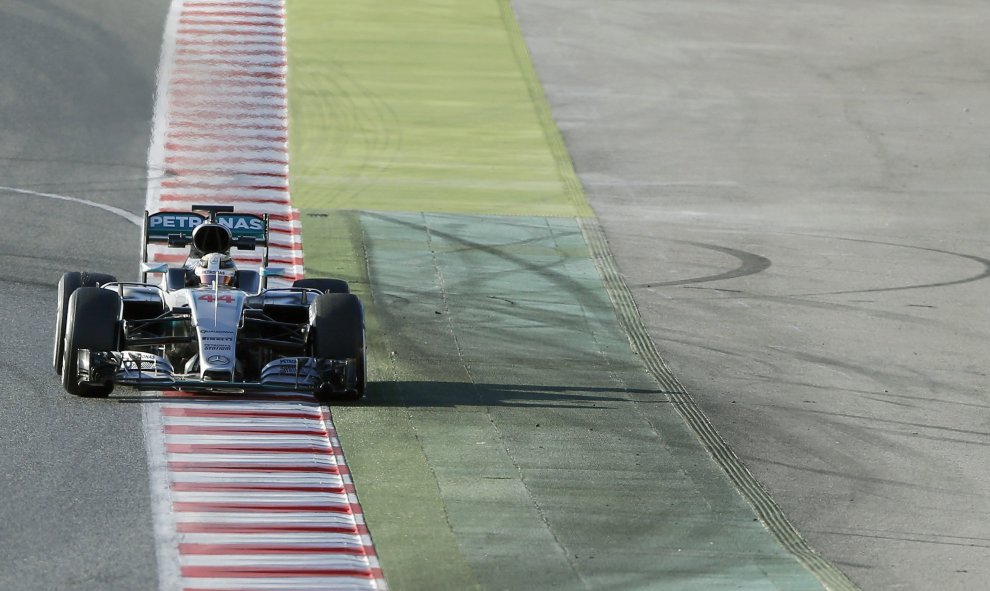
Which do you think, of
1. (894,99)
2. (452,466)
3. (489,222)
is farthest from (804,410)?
(894,99)

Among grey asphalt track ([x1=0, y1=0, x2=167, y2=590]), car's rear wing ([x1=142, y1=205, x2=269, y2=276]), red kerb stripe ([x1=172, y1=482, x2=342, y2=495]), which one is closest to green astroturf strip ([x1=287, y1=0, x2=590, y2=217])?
grey asphalt track ([x1=0, y1=0, x2=167, y2=590])

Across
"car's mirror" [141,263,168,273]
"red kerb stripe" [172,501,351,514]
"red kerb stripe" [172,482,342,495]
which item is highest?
"car's mirror" [141,263,168,273]

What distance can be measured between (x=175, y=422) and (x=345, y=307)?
6.73ft

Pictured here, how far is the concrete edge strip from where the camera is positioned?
13750 millimetres

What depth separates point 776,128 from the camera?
106ft

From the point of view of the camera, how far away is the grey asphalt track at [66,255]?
13031 millimetres

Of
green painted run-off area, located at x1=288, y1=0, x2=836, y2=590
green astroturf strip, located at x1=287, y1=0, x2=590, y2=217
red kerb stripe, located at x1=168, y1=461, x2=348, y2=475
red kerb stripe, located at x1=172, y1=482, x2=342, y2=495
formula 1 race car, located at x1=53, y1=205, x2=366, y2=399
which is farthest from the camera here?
green astroturf strip, located at x1=287, y1=0, x2=590, y2=217

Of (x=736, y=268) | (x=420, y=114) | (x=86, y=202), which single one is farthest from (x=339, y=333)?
(x=420, y=114)

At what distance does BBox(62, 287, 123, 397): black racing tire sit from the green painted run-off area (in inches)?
94.6

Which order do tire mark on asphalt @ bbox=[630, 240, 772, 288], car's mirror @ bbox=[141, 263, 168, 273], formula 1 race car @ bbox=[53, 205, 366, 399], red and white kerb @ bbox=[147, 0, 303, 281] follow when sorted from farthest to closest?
red and white kerb @ bbox=[147, 0, 303, 281], tire mark on asphalt @ bbox=[630, 240, 772, 288], car's mirror @ bbox=[141, 263, 168, 273], formula 1 race car @ bbox=[53, 205, 366, 399]

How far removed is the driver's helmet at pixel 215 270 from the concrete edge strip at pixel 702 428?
5029 mm

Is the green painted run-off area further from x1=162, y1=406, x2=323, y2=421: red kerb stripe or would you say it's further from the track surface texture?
the track surface texture

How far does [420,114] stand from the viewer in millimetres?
31641

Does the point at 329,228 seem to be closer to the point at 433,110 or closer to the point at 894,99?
the point at 433,110
